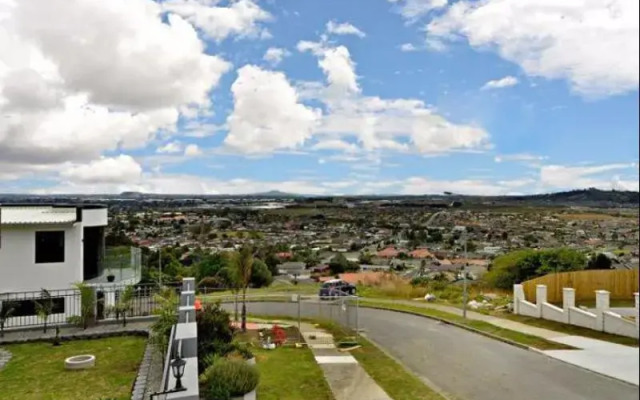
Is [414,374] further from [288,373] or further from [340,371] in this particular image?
[288,373]

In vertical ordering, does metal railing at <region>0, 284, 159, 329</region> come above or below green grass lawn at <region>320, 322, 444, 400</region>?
above

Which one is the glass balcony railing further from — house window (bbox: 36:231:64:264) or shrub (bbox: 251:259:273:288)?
shrub (bbox: 251:259:273:288)

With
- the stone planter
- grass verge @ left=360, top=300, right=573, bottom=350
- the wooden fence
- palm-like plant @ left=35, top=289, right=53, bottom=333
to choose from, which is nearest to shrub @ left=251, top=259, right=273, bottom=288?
grass verge @ left=360, top=300, right=573, bottom=350

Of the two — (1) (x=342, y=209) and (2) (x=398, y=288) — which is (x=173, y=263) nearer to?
(1) (x=342, y=209)

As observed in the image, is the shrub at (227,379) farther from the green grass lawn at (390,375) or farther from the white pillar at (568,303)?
the white pillar at (568,303)

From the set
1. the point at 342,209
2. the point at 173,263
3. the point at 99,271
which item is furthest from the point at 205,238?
the point at 99,271

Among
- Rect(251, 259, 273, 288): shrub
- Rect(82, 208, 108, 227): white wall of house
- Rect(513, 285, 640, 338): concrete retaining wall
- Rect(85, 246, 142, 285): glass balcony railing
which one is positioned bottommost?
Rect(251, 259, 273, 288): shrub
